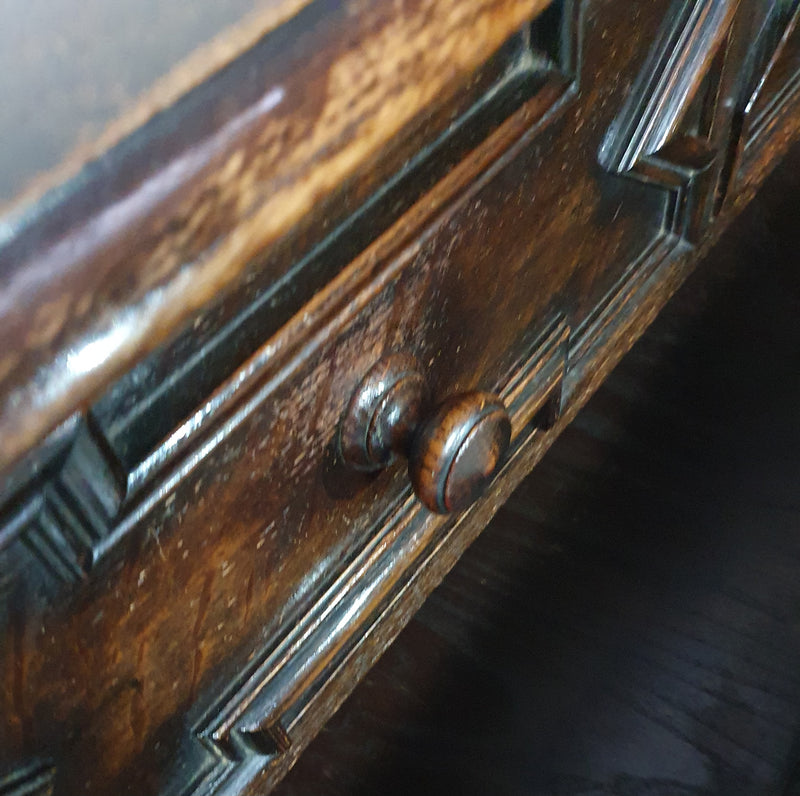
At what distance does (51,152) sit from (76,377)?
5 centimetres

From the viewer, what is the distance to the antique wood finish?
20 cm

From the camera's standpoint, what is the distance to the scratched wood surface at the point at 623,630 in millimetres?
529

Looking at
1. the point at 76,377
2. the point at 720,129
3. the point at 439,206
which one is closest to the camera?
the point at 76,377

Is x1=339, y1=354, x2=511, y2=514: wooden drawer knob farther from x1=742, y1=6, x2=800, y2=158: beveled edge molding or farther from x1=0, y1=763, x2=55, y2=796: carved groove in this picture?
x1=742, y1=6, x2=800, y2=158: beveled edge molding

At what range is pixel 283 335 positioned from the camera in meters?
0.28

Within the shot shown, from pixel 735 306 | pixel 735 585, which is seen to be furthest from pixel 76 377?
pixel 735 306

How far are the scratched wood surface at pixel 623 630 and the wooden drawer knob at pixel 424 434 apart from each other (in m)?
0.24

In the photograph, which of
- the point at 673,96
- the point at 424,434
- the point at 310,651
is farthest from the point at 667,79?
the point at 310,651

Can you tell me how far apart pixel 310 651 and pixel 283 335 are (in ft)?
0.63

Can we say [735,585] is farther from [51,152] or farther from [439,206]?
[51,152]

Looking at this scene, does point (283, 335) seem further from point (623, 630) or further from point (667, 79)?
point (623, 630)

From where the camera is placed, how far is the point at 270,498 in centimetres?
33

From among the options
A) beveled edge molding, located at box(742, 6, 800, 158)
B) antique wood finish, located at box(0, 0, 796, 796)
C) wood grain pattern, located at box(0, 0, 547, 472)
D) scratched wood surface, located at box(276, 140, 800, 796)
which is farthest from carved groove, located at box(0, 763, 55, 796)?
beveled edge molding, located at box(742, 6, 800, 158)

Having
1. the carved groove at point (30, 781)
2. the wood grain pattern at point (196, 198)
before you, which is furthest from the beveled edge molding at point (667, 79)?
the carved groove at point (30, 781)
